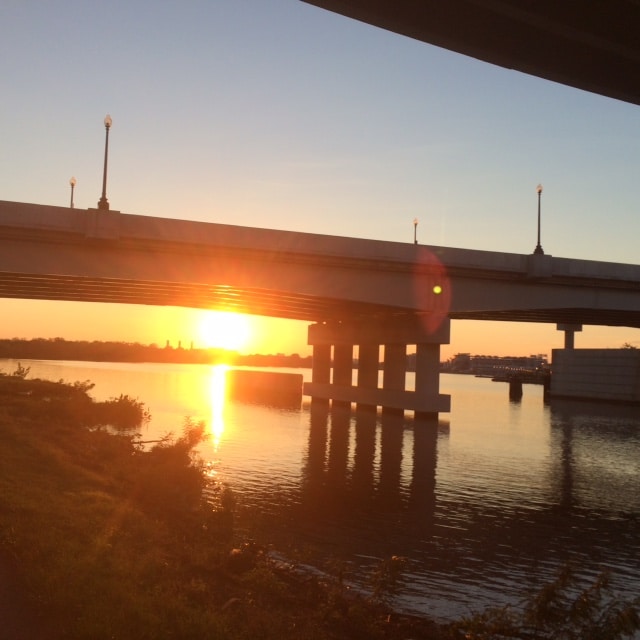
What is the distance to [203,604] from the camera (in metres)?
11.3

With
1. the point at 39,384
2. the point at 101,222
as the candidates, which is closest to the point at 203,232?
the point at 101,222

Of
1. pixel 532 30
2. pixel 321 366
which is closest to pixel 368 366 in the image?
pixel 321 366

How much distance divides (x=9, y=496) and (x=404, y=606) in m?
8.60

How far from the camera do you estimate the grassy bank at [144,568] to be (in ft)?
32.4

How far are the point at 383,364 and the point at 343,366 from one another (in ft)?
30.9

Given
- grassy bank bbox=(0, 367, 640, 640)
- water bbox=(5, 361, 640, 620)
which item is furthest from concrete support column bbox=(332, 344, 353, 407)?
grassy bank bbox=(0, 367, 640, 640)

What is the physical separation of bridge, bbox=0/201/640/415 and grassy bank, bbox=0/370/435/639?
19.5 m

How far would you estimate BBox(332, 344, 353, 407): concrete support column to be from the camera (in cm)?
7762

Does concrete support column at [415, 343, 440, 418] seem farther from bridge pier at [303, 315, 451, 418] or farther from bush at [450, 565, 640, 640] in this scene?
bush at [450, 565, 640, 640]

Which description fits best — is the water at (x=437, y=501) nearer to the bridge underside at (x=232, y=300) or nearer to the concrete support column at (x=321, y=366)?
the bridge underside at (x=232, y=300)

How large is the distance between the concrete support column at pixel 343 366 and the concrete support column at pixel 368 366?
3375 millimetres

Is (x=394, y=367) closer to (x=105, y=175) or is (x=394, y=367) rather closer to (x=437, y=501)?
(x=105, y=175)

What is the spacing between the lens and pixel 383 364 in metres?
69.1

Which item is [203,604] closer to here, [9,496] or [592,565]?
[9,496]
